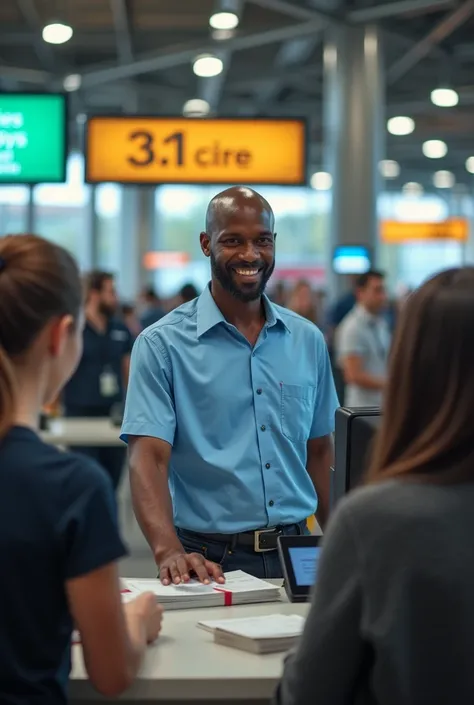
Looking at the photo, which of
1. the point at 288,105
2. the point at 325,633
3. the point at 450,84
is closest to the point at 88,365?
the point at 325,633

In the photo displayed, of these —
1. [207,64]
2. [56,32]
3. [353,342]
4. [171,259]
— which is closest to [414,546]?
[353,342]

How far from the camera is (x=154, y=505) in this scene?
2.72m

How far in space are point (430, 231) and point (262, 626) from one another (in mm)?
23278

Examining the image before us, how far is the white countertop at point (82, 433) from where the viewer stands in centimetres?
648

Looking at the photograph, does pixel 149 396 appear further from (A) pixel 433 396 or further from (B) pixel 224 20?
(B) pixel 224 20

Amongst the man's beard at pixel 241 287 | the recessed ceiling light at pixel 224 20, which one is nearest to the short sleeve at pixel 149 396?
the man's beard at pixel 241 287

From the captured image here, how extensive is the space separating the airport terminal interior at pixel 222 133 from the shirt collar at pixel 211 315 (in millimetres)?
28

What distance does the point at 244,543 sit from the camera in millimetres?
2820

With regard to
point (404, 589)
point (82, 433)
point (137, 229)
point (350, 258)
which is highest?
point (137, 229)

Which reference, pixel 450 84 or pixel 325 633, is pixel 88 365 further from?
pixel 450 84

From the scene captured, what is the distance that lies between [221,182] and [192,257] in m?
21.1

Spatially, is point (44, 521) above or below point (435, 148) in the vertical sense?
below

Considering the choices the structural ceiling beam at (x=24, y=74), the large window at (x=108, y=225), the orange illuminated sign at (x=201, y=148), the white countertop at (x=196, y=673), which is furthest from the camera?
the large window at (x=108, y=225)

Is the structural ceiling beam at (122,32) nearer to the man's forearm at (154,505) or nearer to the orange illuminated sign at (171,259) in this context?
the man's forearm at (154,505)
